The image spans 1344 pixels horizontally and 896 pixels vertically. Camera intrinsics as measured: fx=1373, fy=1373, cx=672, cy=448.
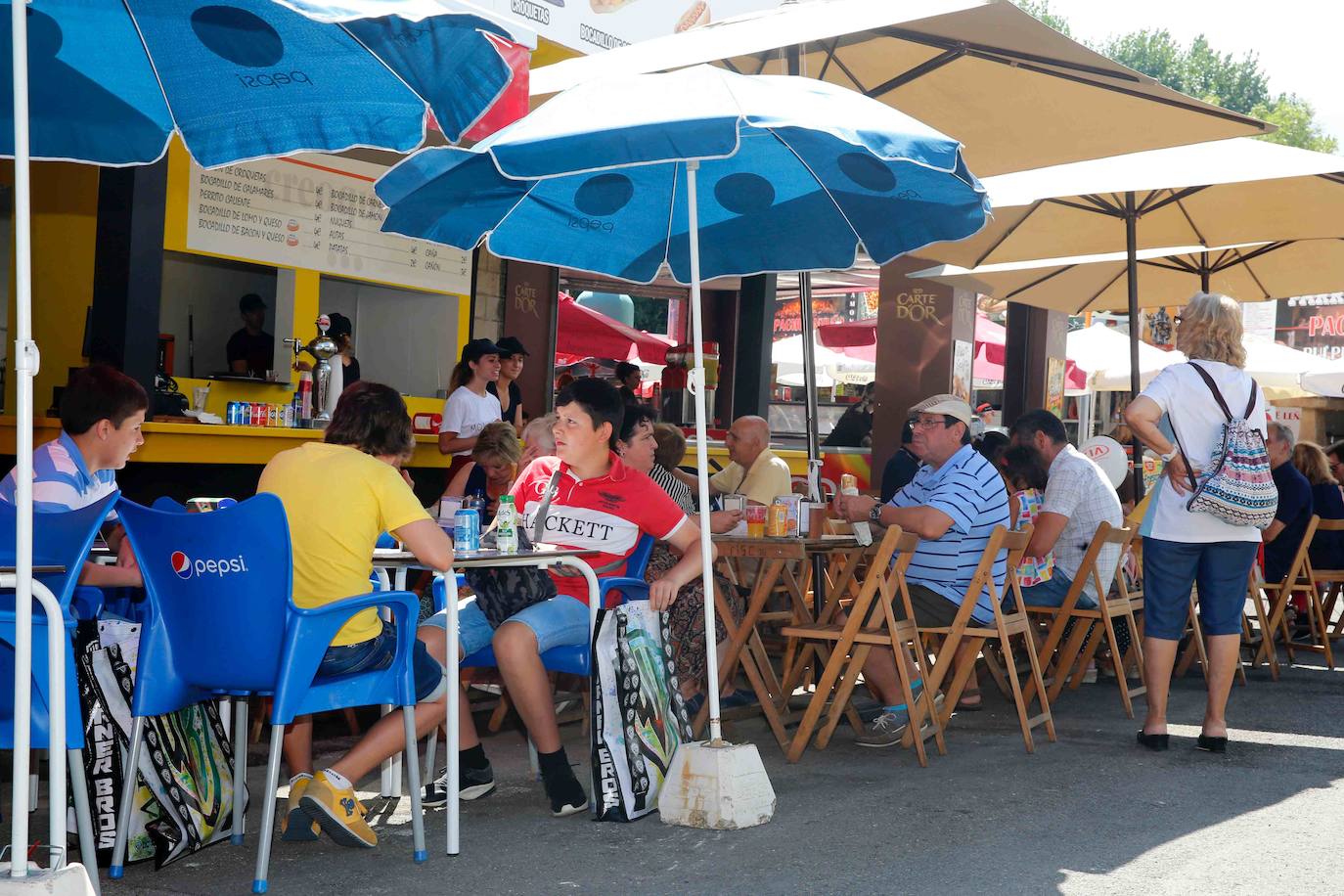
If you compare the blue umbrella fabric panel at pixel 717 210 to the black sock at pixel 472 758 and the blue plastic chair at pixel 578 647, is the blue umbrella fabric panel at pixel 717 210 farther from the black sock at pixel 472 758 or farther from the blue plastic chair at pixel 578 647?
the black sock at pixel 472 758

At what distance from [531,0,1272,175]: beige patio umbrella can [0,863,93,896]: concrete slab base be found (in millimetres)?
3282

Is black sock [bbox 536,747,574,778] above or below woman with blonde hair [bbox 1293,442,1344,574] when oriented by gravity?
below

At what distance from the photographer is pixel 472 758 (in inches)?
182

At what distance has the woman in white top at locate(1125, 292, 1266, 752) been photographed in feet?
18.2

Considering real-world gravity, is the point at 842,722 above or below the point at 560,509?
below

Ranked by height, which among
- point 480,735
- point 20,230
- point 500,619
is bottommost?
point 480,735

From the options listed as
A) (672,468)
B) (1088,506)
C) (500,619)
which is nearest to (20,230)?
(500,619)

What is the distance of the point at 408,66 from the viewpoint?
3857 millimetres

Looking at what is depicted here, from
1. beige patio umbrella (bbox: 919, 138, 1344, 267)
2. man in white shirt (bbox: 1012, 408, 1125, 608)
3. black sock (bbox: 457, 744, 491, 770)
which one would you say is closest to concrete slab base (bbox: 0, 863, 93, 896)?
black sock (bbox: 457, 744, 491, 770)

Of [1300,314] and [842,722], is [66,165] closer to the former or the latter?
[842,722]

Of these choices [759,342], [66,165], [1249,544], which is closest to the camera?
[1249,544]

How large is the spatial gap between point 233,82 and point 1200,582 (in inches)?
164

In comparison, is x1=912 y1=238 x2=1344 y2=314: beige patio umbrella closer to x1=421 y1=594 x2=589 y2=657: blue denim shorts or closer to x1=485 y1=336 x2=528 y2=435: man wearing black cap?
x1=485 y1=336 x2=528 y2=435: man wearing black cap

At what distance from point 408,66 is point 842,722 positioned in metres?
3.53
